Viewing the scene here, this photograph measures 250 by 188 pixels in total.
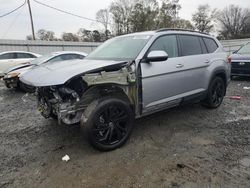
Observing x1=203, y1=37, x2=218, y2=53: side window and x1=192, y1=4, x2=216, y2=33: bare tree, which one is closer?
x1=203, y1=37, x2=218, y2=53: side window

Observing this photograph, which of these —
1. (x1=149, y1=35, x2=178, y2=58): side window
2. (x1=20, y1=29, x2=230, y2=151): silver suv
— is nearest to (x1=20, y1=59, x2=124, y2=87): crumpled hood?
(x1=20, y1=29, x2=230, y2=151): silver suv

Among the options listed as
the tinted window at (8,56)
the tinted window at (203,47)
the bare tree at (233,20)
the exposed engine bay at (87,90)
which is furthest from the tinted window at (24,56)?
the bare tree at (233,20)

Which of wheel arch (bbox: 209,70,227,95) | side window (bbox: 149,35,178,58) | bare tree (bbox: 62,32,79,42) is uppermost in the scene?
bare tree (bbox: 62,32,79,42)

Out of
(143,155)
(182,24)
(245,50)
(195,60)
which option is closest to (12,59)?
(195,60)

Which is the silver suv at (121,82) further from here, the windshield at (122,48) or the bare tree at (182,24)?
the bare tree at (182,24)

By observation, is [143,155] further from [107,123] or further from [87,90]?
[87,90]

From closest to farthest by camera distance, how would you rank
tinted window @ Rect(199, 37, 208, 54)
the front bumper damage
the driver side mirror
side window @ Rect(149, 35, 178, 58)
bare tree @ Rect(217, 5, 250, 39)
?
the driver side mirror
side window @ Rect(149, 35, 178, 58)
tinted window @ Rect(199, 37, 208, 54)
the front bumper damage
bare tree @ Rect(217, 5, 250, 39)

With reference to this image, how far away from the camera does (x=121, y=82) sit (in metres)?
3.47

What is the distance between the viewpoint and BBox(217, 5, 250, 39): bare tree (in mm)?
63656

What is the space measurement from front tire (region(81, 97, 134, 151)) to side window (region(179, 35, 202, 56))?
5.94ft

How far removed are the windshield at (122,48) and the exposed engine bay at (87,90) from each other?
0.42m

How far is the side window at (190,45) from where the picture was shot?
15.0 ft

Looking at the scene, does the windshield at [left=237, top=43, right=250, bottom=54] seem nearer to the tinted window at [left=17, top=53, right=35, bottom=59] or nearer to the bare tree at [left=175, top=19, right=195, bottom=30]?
the tinted window at [left=17, top=53, right=35, bottom=59]

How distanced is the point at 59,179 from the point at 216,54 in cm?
429
